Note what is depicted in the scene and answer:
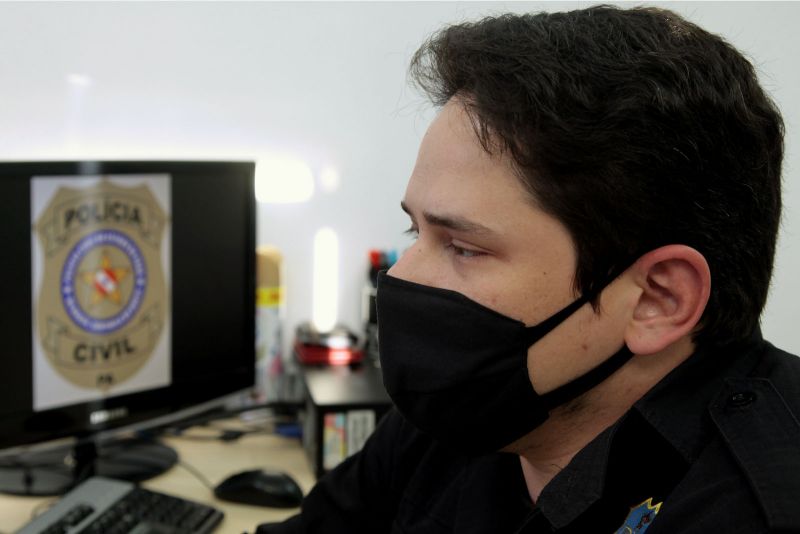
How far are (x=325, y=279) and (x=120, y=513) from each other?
0.75 metres

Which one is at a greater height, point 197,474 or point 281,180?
point 281,180

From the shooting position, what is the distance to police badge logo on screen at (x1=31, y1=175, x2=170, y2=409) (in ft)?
4.71

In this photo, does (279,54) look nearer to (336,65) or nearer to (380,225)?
(336,65)

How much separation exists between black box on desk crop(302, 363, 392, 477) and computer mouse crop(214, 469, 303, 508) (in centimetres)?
11

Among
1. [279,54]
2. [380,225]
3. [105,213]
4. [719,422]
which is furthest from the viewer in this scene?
[380,225]

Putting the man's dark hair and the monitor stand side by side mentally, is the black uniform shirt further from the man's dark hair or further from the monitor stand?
the monitor stand

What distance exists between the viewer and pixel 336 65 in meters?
1.86

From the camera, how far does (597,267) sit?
96cm

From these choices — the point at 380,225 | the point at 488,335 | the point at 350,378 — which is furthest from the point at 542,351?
the point at 380,225

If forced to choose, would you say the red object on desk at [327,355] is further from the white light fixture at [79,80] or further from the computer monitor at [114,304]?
the white light fixture at [79,80]

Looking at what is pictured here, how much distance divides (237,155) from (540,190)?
1038 mm

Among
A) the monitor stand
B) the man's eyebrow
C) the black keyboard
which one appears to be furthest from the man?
the monitor stand

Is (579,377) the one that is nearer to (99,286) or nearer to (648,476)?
(648,476)

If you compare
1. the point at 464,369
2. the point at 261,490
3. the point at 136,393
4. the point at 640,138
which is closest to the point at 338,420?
the point at 261,490
